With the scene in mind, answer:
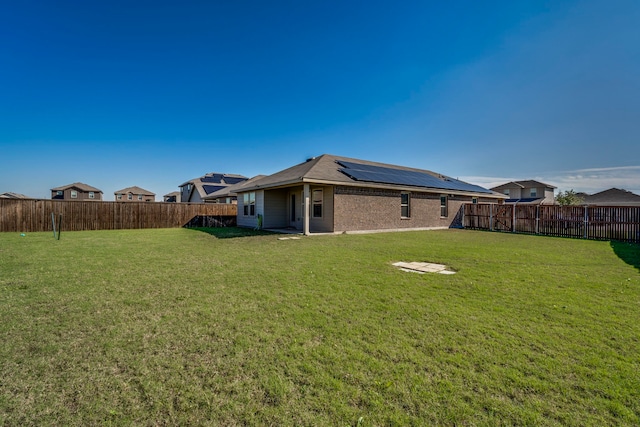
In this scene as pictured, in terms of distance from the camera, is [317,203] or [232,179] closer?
[317,203]

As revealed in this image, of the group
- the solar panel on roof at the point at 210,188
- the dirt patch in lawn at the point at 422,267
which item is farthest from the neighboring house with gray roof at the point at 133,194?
the dirt patch in lawn at the point at 422,267

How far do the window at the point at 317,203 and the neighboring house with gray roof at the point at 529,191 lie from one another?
35486mm

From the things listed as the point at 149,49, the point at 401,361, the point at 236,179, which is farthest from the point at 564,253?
the point at 236,179

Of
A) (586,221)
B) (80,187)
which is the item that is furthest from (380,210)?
(80,187)

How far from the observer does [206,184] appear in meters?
36.8

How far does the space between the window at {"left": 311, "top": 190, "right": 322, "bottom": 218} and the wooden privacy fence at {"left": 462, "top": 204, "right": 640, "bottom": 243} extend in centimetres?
1125

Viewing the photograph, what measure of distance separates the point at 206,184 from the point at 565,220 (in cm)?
3663

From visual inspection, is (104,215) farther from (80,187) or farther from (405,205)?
(80,187)

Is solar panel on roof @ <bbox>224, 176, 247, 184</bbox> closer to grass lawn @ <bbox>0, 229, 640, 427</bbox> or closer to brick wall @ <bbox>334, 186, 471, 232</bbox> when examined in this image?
brick wall @ <bbox>334, 186, 471, 232</bbox>

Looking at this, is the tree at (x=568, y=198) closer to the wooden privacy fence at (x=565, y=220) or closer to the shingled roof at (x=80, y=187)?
the wooden privacy fence at (x=565, y=220)

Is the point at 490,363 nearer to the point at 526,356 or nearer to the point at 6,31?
the point at 526,356

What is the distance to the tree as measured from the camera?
132 ft

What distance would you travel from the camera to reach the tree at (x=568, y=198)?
4022 centimetres

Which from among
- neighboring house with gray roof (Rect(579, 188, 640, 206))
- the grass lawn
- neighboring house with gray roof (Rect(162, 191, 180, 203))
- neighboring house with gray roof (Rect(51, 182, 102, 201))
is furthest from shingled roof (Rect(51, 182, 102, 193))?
neighboring house with gray roof (Rect(579, 188, 640, 206))
